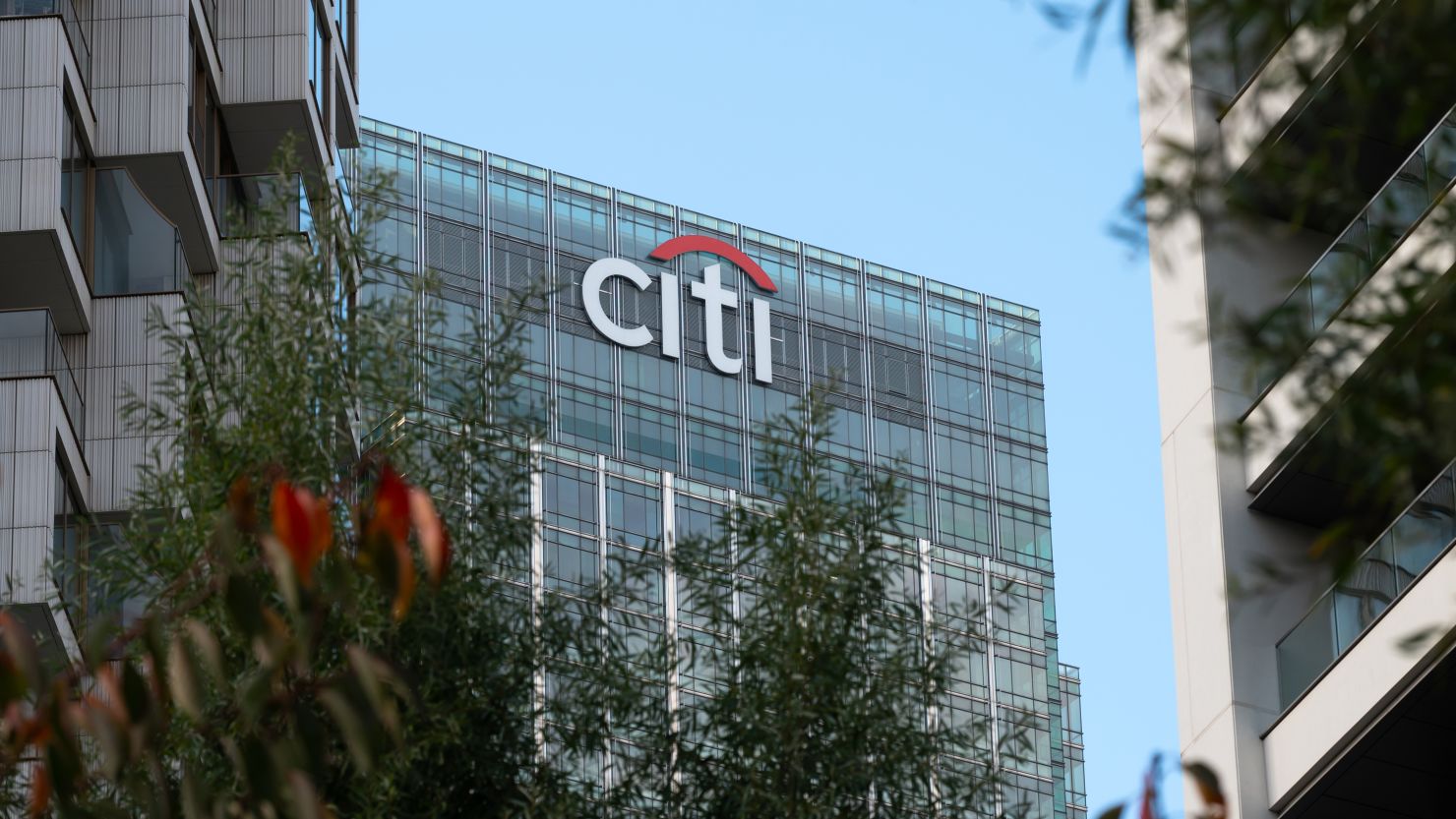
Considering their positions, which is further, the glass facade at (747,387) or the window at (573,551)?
the glass facade at (747,387)

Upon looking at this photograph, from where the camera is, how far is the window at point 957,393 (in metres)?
115

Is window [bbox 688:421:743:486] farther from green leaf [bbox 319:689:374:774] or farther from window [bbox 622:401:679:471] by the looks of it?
green leaf [bbox 319:689:374:774]

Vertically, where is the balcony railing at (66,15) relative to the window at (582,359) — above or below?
below

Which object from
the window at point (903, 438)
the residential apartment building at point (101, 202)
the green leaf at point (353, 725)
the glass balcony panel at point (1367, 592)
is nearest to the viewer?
the green leaf at point (353, 725)

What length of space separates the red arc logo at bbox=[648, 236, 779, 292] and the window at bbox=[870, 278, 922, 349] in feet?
15.7

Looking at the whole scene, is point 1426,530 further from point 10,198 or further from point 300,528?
point 10,198

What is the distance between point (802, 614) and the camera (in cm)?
1775

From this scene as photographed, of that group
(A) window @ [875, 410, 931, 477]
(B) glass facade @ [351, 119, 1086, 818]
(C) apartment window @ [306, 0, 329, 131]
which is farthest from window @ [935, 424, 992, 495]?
(C) apartment window @ [306, 0, 329, 131]

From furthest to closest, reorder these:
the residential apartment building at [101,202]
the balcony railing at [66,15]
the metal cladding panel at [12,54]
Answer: the balcony railing at [66,15] → the metal cladding panel at [12,54] → the residential apartment building at [101,202]

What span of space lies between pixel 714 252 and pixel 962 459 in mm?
14970

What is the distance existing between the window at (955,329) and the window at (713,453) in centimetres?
1181

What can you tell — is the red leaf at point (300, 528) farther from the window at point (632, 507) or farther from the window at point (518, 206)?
the window at point (518, 206)

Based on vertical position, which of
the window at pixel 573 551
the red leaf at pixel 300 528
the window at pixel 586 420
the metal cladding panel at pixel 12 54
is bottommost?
the red leaf at pixel 300 528

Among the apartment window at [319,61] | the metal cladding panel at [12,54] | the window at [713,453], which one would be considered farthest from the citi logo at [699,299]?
the metal cladding panel at [12,54]
